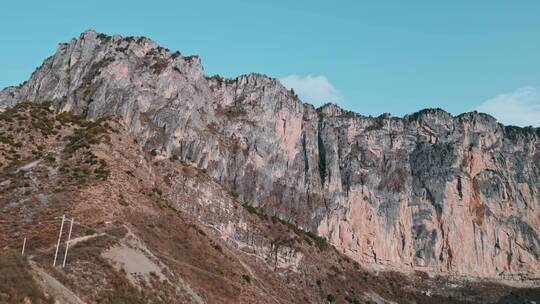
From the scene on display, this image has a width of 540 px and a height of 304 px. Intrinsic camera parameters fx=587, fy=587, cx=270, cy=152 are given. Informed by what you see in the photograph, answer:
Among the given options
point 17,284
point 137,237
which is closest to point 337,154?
point 137,237

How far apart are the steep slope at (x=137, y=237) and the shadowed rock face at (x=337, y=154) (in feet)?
31.9

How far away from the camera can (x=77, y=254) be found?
4388cm

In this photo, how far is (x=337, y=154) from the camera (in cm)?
14400

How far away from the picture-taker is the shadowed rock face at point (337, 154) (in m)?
112

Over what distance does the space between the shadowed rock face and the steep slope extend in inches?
383

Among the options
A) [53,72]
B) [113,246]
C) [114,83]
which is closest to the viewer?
[113,246]

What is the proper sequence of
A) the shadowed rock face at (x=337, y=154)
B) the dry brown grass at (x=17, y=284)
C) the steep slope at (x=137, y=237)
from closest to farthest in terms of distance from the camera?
the dry brown grass at (x=17, y=284) → the steep slope at (x=137, y=237) → the shadowed rock face at (x=337, y=154)

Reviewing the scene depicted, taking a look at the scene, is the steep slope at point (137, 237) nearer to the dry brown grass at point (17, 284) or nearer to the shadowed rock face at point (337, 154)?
the dry brown grass at point (17, 284)

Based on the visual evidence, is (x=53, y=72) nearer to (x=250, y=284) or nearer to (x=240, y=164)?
(x=240, y=164)

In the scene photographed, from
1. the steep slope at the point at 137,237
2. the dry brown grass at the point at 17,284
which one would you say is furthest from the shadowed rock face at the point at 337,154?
the dry brown grass at the point at 17,284

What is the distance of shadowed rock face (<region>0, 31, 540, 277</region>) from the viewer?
112m

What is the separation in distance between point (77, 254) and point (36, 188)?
19.1 m

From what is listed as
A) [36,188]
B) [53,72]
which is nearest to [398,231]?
[53,72]

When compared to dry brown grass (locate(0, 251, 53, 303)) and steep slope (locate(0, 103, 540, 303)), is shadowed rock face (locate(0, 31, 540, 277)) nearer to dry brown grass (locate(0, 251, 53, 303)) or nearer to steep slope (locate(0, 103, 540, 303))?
steep slope (locate(0, 103, 540, 303))
